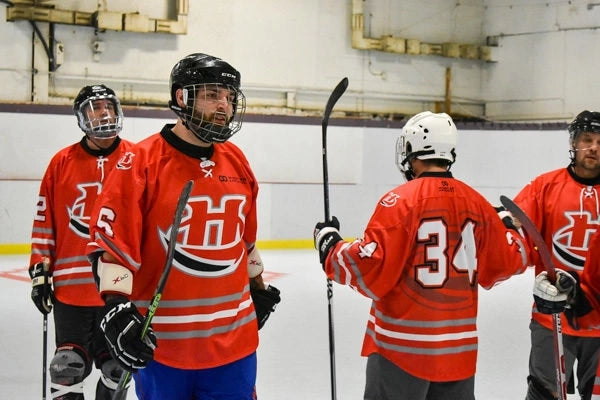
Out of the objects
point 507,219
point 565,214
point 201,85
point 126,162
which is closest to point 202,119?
point 201,85

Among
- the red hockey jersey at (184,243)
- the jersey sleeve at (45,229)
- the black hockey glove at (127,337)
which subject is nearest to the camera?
the black hockey glove at (127,337)

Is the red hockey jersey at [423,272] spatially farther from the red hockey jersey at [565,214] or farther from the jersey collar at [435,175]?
the red hockey jersey at [565,214]

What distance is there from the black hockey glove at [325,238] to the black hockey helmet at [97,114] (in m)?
1.31

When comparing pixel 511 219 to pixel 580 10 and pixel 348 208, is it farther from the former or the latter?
pixel 580 10

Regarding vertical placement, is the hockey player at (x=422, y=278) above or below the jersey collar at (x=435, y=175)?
below

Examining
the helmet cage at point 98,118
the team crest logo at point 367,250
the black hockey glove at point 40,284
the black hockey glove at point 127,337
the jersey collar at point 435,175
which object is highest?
the helmet cage at point 98,118

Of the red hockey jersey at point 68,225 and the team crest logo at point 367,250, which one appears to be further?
the red hockey jersey at point 68,225

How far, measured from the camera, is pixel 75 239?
3500mm

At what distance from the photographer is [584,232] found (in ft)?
11.5

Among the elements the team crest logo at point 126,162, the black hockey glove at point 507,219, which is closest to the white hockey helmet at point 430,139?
the black hockey glove at point 507,219

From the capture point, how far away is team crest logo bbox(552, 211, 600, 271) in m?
3.48

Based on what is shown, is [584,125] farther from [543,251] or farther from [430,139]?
[430,139]

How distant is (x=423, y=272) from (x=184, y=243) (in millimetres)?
676

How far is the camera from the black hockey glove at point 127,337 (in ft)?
6.91
